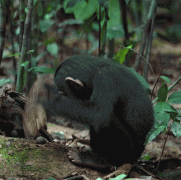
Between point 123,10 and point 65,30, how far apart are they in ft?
24.2

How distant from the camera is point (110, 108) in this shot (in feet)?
9.42

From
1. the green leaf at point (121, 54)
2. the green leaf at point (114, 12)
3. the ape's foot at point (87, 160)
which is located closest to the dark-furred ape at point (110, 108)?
the ape's foot at point (87, 160)

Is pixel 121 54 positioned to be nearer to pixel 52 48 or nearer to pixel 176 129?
pixel 176 129

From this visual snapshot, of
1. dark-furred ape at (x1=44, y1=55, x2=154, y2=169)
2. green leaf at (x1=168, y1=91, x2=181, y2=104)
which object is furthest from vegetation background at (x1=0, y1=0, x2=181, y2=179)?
dark-furred ape at (x1=44, y1=55, x2=154, y2=169)

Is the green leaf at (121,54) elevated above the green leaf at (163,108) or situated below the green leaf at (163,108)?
above

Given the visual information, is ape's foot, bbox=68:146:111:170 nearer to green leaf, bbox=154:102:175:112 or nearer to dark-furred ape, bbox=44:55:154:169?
dark-furred ape, bbox=44:55:154:169

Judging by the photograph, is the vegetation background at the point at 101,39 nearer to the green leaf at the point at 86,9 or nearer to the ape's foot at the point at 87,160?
the green leaf at the point at 86,9

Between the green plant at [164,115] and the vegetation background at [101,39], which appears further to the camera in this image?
the vegetation background at [101,39]

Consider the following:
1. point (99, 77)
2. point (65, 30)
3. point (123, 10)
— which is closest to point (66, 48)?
point (65, 30)

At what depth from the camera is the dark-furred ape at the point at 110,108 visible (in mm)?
2924

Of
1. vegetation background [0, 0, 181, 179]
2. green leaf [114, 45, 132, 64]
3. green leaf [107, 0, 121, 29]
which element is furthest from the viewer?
green leaf [107, 0, 121, 29]

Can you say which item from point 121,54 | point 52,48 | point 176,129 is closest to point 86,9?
point 52,48

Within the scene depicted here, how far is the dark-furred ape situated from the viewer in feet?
9.59

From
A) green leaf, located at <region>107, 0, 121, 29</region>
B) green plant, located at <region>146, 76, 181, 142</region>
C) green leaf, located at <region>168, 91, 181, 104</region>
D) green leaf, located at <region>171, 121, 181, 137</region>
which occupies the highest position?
green leaf, located at <region>107, 0, 121, 29</region>
